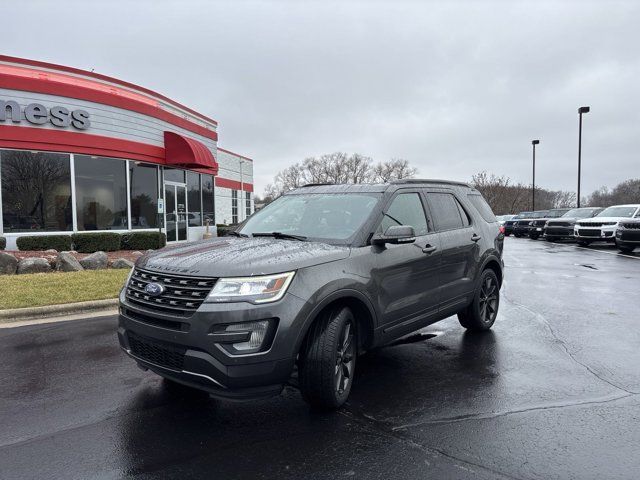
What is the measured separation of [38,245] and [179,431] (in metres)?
12.2

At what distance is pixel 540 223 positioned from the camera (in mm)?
27641

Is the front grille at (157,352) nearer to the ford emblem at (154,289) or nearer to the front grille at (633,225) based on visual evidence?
the ford emblem at (154,289)

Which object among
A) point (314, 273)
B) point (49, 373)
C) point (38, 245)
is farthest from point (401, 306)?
point (38, 245)

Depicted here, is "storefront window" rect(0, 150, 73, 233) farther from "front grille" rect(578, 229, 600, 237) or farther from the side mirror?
"front grille" rect(578, 229, 600, 237)

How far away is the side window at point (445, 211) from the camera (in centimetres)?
511

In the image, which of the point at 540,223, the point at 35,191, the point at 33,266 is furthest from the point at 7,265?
the point at 540,223

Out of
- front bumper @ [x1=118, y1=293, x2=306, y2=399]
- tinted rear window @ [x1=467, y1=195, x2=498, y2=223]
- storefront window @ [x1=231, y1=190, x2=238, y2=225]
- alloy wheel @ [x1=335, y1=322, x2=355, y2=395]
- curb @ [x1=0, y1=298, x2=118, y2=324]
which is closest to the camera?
front bumper @ [x1=118, y1=293, x2=306, y2=399]

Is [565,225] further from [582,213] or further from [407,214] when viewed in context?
[407,214]

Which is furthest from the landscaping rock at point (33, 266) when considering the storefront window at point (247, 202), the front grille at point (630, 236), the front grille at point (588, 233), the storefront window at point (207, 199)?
the storefront window at point (247, 202)

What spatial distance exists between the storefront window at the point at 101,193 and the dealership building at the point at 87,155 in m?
0.03

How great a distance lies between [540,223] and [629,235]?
456 inches

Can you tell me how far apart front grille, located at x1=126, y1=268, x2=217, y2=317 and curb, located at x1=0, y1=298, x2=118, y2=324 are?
448 centimetres

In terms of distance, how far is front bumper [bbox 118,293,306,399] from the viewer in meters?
3.04

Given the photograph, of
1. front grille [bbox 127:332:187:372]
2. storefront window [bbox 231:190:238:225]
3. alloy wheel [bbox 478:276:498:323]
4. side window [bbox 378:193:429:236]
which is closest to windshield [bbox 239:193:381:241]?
side window [bbox 378:193:429:236]
